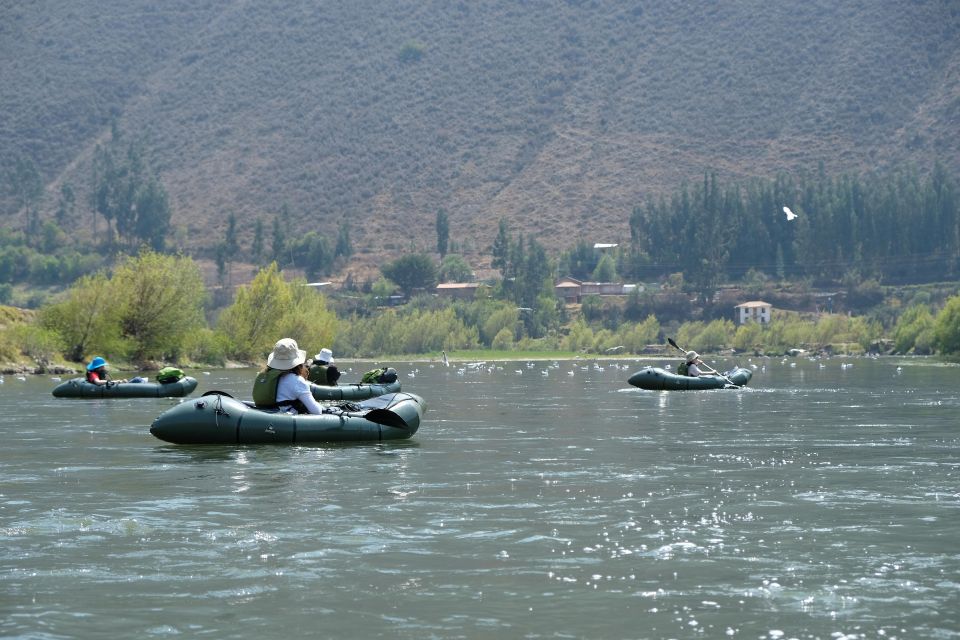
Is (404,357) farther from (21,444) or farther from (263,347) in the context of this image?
(21,444)

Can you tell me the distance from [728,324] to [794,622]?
168012mm

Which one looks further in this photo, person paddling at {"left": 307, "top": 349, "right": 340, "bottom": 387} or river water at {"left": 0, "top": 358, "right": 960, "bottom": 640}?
person paddling at {"left": 307, "top": 349, "right": 340, "bottom": 387}

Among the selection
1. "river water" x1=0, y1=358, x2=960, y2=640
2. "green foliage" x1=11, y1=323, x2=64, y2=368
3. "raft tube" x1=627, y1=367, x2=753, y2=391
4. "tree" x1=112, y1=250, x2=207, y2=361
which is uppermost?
"tree" x1=112, y1=250, x2=207, y2=361

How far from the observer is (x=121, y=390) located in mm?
60625

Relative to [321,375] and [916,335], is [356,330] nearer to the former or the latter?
[916,335]

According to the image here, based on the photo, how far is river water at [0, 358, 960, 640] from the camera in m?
17.4

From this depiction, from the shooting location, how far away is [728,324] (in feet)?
601

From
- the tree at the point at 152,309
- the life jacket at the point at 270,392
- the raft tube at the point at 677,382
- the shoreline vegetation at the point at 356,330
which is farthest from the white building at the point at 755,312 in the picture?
the life jacket at the point at 270,392

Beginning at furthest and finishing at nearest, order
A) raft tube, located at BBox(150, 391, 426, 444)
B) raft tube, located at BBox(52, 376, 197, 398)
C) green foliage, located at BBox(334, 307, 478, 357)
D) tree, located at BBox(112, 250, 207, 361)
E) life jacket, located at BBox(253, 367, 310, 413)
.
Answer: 1. green foliage, located at BBox(334, 307, 478, 357)
2. tree, located at BBox(112, 250, 207, 361)
3. raft tube, located at BBox(52, 376, 197, 398)
4. life jacket, located at BBox(253, 367, 310, 413)
5. raft tube, located at BBox(150, 391, 426, 444)

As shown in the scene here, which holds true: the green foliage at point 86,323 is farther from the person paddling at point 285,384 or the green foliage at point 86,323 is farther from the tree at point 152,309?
the person paddling at point 285,384

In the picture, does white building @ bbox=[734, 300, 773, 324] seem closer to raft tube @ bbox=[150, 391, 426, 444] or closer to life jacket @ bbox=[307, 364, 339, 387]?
life jacket @ bbox=[307, 364, 339, 387]

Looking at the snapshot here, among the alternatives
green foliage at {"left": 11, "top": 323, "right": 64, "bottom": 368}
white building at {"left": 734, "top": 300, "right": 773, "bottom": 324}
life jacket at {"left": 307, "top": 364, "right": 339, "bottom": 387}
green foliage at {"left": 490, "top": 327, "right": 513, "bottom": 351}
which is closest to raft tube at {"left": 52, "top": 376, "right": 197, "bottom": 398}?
life jacket at {"left": 307, "top": 364, "right": 339, "bottom": 387}

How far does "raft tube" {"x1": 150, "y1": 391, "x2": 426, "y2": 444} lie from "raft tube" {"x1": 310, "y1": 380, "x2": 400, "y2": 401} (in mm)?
16960

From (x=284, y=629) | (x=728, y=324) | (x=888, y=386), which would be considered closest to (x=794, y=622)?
(x=284, y=629)
